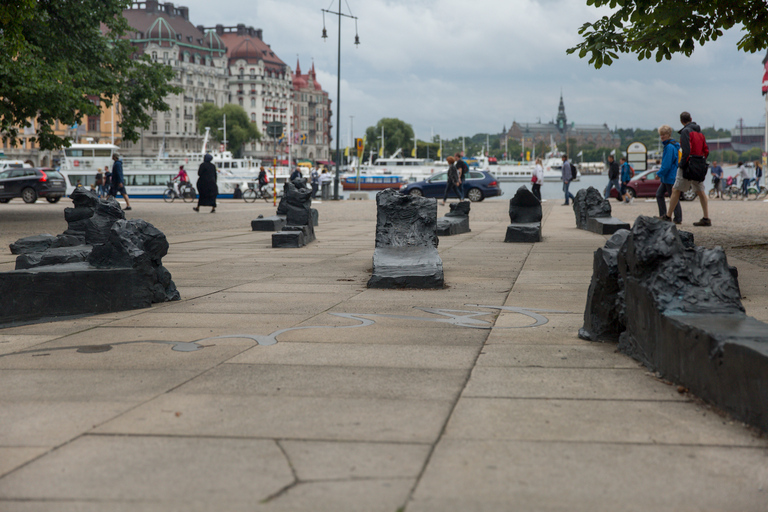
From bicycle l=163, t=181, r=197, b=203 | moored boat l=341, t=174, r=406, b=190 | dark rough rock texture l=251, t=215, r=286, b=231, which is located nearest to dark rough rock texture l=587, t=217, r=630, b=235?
dark rough rock texture l=251, t=215, r=286, b=231

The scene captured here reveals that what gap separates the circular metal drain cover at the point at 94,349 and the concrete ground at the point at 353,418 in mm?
18

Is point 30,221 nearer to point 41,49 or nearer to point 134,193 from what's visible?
point 41,49

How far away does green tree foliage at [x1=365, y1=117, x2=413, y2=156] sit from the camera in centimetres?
15538

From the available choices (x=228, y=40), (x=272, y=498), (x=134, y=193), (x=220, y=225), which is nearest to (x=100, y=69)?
(x=220, y=225)

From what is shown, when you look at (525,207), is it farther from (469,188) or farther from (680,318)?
(469,188)

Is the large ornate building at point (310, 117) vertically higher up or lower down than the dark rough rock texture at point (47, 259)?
higher up

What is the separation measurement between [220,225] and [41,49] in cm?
672

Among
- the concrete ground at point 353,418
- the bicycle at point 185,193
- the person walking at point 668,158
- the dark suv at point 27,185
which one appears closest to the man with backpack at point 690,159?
the person walking at point 668,158

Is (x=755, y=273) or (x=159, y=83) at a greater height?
(x=159, y=83)

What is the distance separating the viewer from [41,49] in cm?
2111


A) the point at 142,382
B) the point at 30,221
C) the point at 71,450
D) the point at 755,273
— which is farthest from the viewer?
the point at 30,221

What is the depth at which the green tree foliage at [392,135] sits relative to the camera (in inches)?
6117

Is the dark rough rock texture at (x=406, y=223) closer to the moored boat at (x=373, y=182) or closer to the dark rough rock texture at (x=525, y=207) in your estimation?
the dark rough rock texture at (x=525, y=207)

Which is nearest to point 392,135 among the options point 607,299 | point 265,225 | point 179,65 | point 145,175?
point 179,65
